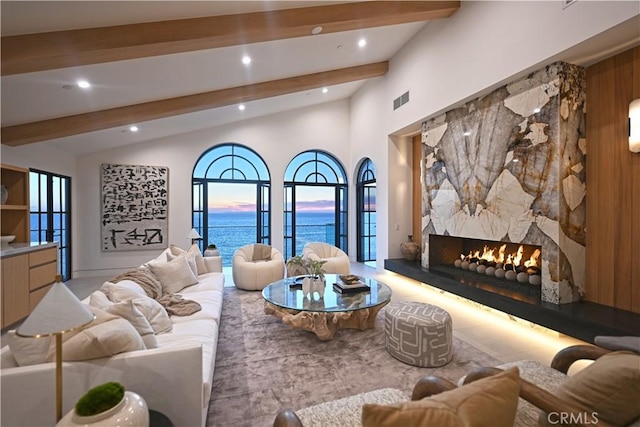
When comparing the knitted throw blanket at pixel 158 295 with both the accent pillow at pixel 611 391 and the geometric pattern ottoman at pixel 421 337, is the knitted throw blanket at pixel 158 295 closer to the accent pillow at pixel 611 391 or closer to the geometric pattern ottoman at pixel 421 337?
the geometric pattern ottoman at pixel 421 337

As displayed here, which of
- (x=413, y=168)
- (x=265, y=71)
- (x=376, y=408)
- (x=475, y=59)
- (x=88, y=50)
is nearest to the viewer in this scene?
(x=376, y=408)

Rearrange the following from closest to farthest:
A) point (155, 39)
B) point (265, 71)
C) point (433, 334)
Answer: point (433, 334) → point (155, 39) → point (265, 71)

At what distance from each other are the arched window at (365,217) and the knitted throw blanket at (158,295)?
5644 millimetres

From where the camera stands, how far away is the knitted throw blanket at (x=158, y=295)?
108 inches

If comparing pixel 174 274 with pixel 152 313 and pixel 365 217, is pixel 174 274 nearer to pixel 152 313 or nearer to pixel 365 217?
pixel 152 313

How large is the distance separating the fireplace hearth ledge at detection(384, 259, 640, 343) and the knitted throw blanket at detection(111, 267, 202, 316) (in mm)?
Answer: 3499

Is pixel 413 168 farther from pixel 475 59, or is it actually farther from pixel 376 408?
pixel 376 408

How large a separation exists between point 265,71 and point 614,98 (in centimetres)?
457

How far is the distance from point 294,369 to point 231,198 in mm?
5629

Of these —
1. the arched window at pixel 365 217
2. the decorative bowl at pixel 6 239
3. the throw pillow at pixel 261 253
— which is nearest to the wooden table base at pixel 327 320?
the throw pillow at pixel 261 253

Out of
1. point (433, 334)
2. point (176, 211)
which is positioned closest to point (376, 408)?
point (433, 334)

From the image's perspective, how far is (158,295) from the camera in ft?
10.0

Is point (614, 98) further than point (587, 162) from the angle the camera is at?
No

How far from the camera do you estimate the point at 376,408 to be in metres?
0.78
